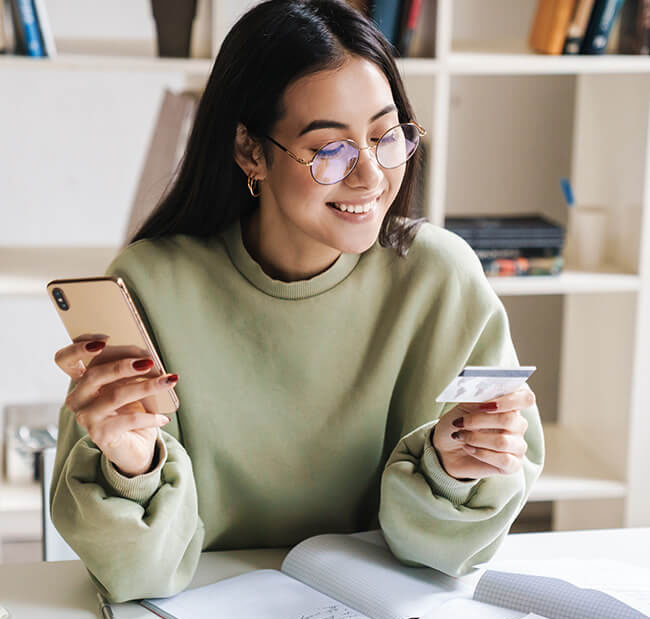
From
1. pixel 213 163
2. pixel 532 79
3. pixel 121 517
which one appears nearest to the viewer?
pixel 121 517

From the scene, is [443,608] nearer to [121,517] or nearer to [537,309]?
[121,517]

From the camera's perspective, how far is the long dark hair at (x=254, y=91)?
1.20 meters

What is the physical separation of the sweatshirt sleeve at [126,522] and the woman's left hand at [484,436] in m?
0.31

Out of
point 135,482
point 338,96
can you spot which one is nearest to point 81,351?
point 135,482

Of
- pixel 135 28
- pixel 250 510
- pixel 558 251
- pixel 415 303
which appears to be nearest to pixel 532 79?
pixel 558 251

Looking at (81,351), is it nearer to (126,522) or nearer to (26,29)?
(126,522)

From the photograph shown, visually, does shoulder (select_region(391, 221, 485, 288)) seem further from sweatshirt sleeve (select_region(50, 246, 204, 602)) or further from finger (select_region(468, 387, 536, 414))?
sweatshirt sleeve (select_region(50, 246, 204, 602))

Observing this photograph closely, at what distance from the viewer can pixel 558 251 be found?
7.29 ft

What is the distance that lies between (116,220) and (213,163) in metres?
1.24

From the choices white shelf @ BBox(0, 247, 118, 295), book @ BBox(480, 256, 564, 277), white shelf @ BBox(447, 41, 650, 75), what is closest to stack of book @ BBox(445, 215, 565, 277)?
book @ BBox(480, 256, 564, 277)

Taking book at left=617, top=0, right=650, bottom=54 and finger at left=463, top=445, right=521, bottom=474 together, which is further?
book at left=617, top=0, right=650, bottom=54

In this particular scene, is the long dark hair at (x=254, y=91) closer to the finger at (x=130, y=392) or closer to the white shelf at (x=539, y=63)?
the finger at (x=130, y=392)

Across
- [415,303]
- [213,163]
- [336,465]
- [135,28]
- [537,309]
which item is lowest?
[537,309]

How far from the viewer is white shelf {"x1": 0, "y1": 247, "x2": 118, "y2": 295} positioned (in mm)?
2061
